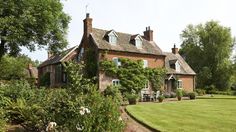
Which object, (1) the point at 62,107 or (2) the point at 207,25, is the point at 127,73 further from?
(2) the point at 207,25

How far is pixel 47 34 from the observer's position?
42.8m

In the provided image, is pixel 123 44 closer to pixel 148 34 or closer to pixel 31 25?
pixel 148 34

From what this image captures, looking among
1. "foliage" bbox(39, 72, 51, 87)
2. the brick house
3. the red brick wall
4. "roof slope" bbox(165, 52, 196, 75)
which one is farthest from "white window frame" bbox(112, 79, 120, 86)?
"foliage" bbox(39, 72, 51, 87)

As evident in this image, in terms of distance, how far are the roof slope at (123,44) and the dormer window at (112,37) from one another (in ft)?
1.59

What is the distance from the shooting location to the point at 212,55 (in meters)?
70.2

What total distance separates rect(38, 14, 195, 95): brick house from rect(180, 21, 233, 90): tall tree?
677 inches

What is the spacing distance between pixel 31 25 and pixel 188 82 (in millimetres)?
26410

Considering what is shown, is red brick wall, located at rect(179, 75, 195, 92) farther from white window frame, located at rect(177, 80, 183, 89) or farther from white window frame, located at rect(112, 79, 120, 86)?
white window frame, located at rect(112, 79, 120, 86)

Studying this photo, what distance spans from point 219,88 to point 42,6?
43.3 m

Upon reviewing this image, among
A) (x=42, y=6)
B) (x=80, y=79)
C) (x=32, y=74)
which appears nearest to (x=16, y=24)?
(x=42, y=6)

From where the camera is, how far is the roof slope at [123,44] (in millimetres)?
41969

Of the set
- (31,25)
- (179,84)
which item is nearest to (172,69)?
(179,84)

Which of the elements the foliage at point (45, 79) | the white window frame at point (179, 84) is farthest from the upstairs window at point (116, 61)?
the foliage at point (45, 79)

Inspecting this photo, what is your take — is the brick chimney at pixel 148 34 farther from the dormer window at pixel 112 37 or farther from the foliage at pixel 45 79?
the foliage at pixel 45 79
